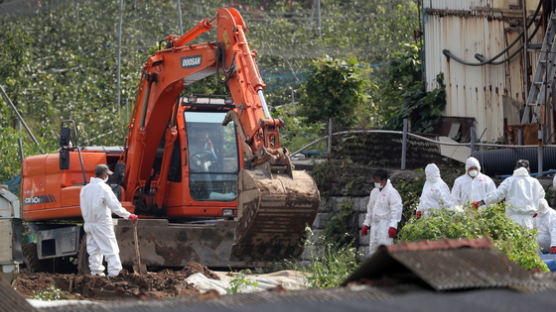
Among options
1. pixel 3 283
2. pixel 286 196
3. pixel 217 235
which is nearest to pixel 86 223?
pixel 217 235

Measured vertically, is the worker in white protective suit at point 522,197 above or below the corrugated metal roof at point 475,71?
below

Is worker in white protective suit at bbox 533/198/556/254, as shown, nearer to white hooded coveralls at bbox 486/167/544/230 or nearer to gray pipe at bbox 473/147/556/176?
white hooded coveralls at bbox 486/167/544/230

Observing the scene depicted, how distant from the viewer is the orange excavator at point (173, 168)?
1293 cm

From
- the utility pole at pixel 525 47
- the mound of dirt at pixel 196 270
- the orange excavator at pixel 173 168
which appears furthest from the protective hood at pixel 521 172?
the utility pole at pixel 525 47

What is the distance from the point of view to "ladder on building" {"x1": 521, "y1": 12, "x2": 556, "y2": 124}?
15125 millimetres

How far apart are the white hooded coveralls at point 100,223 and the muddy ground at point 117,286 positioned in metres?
0.60

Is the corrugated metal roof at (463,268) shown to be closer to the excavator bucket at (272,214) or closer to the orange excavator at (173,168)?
the excavator bucket at (272,214)

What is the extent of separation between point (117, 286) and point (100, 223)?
5.54 feet

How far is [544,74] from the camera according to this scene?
1549 centimetres

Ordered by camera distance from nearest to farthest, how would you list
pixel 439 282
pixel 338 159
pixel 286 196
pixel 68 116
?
pixel 439 282, pixel 286 196, pixel 338 159, pixel 68 116

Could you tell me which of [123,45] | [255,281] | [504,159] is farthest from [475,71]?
[123,45]

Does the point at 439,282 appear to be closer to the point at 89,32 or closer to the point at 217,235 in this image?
the point at 217,235

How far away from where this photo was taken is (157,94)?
45.8 ft

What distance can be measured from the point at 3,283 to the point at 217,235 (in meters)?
8.16
